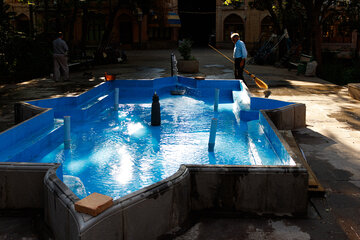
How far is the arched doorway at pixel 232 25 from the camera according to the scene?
39.2m

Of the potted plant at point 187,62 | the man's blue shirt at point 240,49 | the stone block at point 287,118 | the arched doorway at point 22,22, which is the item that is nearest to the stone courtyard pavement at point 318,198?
the stone block at point 287,118

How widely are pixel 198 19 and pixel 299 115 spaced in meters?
39.3

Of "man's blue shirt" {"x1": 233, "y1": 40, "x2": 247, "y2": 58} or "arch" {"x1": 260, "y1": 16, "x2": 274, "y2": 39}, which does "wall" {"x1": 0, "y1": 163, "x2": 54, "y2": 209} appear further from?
"arch" {"x1": 260, "y1": 16, "x2": 274, "y2": 39}

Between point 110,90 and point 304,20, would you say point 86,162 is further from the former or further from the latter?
point 304,20

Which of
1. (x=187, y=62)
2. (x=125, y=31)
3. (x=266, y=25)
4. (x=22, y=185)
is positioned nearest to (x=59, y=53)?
(x=187, y=62)

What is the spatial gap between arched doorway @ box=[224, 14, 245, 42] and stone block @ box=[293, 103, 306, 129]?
32.1 m

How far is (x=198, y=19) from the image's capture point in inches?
1788

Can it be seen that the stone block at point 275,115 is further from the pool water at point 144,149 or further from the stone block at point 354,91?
the stone block at point 354,91

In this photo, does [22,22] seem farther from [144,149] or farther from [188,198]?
[188,198]

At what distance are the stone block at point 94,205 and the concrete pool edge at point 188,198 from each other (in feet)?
0.27

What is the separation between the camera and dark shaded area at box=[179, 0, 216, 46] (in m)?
43.3

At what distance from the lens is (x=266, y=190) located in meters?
4.54

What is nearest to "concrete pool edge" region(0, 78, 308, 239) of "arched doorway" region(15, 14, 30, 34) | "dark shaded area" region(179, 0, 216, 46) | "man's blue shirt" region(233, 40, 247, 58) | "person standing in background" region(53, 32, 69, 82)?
"man's blue shirt" region(233, 40, 247, 58)

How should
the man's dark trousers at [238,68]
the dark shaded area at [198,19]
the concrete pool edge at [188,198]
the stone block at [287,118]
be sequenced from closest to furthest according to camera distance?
the concrete pool edge at [188,198] → the stone block at [287,118] → the man's dark trousers at [238,68] → the dark shaded area at [198,19]
